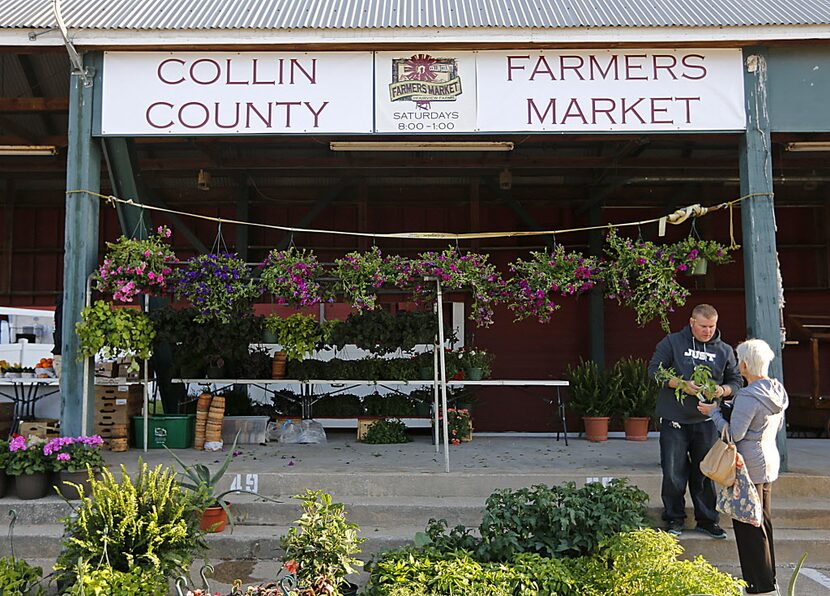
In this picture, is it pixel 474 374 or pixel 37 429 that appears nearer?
pixel 37 429

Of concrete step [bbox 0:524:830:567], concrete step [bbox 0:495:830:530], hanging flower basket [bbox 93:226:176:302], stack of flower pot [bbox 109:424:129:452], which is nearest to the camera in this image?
concrete step [bbox 0:524:830:567]

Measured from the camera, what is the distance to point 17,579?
3.99 m

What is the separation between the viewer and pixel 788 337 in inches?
487

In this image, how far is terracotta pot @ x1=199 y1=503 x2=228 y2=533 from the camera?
206 inches

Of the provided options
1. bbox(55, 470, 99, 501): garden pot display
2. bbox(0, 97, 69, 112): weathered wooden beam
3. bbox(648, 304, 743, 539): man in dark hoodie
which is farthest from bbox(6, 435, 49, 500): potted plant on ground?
bbox(648, 304, 743, 539): man in dark hoodie

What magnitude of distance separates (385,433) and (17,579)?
478 centimetres

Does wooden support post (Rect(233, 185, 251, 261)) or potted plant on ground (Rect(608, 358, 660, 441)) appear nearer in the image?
potted plant on ground (Rect(608, 358, 660, 441))

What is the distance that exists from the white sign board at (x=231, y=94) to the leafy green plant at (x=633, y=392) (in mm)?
4610

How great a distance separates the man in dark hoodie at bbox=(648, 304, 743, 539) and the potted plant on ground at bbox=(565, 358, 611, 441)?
3.22 meters

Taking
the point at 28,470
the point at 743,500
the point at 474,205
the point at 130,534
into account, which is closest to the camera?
the point at 130,534

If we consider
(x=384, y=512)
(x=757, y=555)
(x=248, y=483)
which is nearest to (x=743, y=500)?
(x=757, y=555)

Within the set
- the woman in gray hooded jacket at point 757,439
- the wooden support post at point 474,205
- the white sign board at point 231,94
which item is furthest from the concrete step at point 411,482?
the wooden support post at point 474,205

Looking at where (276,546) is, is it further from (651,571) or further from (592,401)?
(592,401)

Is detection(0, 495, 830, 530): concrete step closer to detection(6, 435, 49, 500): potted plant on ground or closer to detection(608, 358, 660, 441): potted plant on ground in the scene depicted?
detection(6, 435, 49, 500): potted plant on ground
